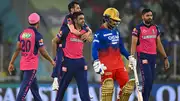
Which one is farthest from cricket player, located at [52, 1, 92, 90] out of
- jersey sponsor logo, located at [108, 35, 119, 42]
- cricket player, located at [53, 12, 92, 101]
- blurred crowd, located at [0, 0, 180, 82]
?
blurred crowd, located at [0, 0, 180, 82]

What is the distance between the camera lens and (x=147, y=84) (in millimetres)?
12812

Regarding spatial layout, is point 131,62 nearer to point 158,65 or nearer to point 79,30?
point 79,30

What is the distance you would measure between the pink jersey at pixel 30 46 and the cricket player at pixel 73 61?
0.43 metres

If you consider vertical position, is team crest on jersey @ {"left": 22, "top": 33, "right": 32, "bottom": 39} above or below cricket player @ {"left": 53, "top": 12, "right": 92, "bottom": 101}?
above

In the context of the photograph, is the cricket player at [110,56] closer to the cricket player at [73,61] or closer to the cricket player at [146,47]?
the cricket player at [73,61]

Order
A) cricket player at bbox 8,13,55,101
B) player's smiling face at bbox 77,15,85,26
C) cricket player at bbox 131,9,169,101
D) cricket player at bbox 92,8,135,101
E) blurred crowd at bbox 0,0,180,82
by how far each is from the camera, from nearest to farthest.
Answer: cricket player at bbox 92,8,135,101
player's smiling face at bbox 77,15,85,26
cricket player at bbox 8,13,55,101
cricket player at bbox 131,9,169,101
blurred crowd at bbox 0,0,180,82

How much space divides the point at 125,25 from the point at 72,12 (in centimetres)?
503

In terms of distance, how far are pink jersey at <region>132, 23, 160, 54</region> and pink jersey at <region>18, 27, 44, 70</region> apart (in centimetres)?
194

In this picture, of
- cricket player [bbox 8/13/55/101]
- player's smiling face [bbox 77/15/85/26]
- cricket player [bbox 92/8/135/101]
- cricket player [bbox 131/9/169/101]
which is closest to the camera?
cricket player [bbox 92/8/135/101]

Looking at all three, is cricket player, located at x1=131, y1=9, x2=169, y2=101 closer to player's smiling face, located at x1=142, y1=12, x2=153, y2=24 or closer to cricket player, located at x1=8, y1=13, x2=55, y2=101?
player's smiling face, located at x1=142, y1=12, x2=153, y2=24

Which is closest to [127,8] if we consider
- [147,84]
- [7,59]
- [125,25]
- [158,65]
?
[125,25]

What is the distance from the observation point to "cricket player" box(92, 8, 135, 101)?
38.3 ft

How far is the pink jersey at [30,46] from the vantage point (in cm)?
1215

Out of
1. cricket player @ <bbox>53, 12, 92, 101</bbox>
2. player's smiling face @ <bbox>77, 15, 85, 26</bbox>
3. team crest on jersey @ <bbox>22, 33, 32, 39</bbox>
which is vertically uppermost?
player's smiling face @ <bbox>77, 15, 85, 26</bbox>
